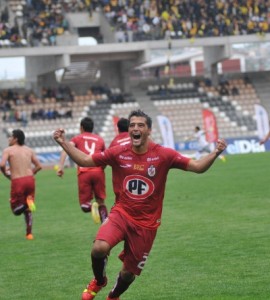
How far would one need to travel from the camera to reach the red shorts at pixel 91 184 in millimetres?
15781

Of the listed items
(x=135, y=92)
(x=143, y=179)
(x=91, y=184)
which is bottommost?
(x=135, y=92)

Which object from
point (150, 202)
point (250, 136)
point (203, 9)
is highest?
point (203, 9)

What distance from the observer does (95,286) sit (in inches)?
346

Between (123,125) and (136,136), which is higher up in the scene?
(136,136)

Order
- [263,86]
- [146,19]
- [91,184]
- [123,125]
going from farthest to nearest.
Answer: [263,86]
[146,19]
[91,184]
[123,125]

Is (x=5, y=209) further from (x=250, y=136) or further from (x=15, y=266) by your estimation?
A: (x=250, y=136)

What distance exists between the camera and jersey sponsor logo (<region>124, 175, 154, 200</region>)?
864 centimetres

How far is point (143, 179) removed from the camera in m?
8.64

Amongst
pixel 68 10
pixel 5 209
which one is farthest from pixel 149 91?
pixel 5 209

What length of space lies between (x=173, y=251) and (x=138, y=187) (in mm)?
4264

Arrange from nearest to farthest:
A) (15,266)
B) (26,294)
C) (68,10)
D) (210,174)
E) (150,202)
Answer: (150,202) → (26,294) → (15,266) → (210,174) → (68,10)

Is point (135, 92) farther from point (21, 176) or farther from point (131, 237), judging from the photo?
point (131, 237)

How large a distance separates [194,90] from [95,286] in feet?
152

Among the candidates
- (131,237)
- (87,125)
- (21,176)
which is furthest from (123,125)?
(131,237)
